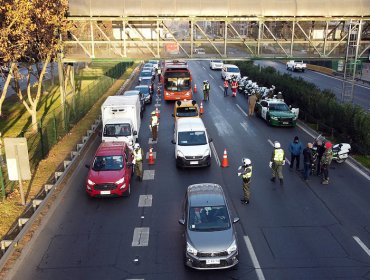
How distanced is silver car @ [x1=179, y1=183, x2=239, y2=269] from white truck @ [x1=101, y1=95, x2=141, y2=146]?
9427 mm

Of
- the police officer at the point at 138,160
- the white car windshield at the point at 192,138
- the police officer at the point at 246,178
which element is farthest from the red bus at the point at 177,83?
the police officer at the point at 246,178

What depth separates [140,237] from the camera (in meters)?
12.6

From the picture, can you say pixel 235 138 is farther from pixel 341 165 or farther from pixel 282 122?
pixel 341 165

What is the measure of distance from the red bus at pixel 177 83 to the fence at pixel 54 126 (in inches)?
260

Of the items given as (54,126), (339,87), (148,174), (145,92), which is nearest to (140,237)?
(148,174)

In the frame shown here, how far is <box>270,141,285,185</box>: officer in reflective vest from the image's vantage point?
16.5m

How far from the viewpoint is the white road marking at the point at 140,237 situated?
1219 cm

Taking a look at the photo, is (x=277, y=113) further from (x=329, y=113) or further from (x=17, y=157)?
(x=17, y=157)

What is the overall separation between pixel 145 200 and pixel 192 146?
4321 millimetres

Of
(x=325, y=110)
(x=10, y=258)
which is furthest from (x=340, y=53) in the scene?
(x=10, y=258)

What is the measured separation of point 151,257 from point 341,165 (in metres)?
11.8

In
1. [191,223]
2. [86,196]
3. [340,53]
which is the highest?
[340,53]

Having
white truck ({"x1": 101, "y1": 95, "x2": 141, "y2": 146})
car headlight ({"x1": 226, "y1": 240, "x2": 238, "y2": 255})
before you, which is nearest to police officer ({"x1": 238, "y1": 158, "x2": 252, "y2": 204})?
car headlight ({"x1": 226, "y1": 240, "x2": 238, "y2": 255})

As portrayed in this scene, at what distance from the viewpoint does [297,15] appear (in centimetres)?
2744
